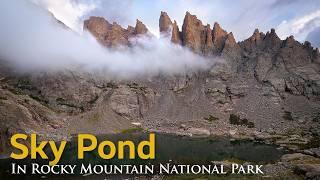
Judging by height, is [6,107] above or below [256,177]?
above

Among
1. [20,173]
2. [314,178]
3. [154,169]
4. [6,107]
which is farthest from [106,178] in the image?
[6,107]

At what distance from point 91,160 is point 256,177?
192 feet

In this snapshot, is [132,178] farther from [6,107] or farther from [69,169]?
[6,107]

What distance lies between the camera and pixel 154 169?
324ft

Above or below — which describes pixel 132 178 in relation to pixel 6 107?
below

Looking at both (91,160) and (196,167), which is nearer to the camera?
(196,167)

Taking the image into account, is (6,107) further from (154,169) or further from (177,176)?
(177,176)

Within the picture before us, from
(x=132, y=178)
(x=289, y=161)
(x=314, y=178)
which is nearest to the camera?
(x=314, y=178)

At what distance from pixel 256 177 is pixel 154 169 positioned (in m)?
28.8

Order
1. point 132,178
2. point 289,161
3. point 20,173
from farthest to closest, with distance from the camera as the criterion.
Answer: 1. point 289,161
2. point 20,173
3. point 132,178

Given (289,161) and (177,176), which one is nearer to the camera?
(177,176)

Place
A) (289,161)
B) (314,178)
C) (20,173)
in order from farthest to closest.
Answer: (289,161) → (20,173) → (314,178)

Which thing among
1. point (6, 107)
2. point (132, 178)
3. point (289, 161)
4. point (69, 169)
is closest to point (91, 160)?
point (69, 169)

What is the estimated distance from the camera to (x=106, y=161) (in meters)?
114
